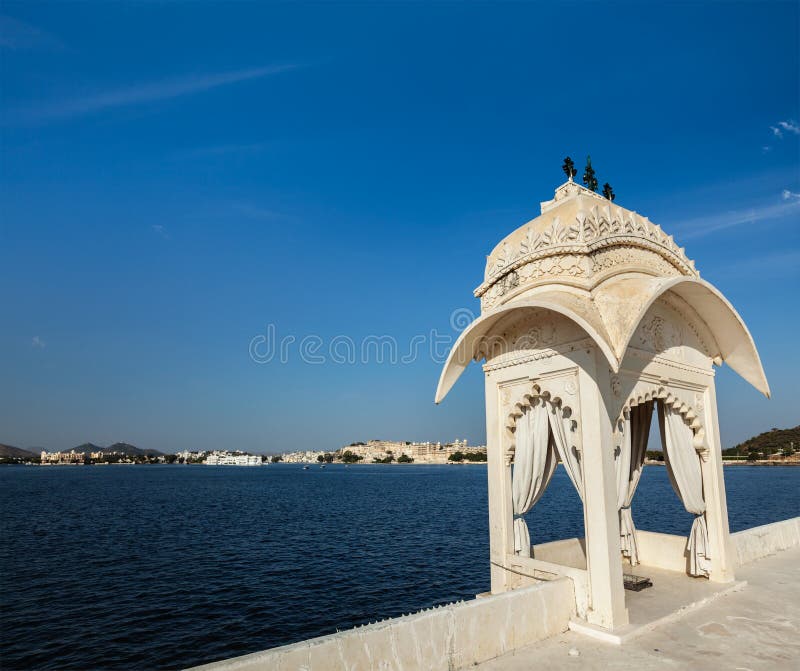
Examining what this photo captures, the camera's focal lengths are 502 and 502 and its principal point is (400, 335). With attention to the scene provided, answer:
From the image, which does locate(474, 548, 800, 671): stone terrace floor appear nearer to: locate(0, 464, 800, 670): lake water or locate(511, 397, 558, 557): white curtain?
locate(511, 397, 558, 557): white curtain

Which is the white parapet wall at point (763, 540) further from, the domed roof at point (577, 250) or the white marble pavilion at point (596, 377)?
the domed roof at point (577, 250)

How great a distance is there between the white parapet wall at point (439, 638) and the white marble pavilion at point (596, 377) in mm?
663

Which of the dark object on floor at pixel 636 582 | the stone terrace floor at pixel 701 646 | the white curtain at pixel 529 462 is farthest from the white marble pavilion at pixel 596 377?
the dark object on floor at pixel 636 582

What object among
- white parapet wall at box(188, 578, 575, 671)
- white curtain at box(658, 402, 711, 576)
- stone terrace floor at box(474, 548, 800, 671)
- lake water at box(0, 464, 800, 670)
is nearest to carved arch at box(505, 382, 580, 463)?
white parapet wall at box(188, 578, 575, 671)

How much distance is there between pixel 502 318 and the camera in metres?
7.68

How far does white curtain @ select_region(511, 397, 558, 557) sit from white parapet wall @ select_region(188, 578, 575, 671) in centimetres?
139

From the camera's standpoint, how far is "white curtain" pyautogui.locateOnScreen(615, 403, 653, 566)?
8.55 metres

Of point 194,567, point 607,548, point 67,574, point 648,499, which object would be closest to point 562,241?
point 607,548

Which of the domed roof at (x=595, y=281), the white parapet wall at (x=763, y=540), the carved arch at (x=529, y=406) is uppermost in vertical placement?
the domed roof at (x=595, y=281)

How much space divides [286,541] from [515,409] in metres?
23.1

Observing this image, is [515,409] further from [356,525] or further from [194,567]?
[356,525]

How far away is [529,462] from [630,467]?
2.69 metres

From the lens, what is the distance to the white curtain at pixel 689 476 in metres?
8.07

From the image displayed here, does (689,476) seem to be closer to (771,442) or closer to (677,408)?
(677,408)
